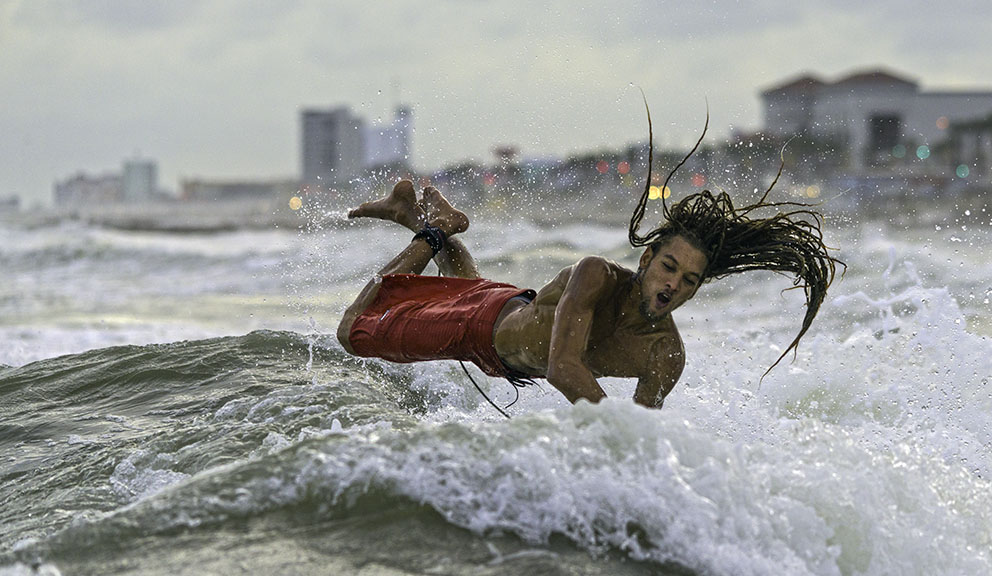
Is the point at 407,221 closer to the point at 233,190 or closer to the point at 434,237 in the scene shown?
the point at 434,237

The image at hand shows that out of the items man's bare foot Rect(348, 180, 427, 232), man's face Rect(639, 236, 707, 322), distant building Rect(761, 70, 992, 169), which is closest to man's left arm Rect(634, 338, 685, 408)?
man's face Rect(639, 236, 707, 322)

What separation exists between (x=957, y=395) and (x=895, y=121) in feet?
314

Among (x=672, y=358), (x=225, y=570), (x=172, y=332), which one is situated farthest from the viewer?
(x=172, y=332)

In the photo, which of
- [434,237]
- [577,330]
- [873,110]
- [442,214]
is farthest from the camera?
[873,110]

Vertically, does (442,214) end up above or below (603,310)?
above

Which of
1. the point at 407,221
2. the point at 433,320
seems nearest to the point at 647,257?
the point at 433,320

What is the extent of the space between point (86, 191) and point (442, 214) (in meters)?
147

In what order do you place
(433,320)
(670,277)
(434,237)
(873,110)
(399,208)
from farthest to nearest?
1. (873,110)
2. (399,208)
3. (434,237)
4. (433,320)
5. (670,277)

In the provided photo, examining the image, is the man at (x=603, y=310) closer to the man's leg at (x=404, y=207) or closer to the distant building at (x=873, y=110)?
the man's leg at (x=404, y=207)

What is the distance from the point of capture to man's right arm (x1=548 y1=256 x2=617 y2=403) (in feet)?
13.8

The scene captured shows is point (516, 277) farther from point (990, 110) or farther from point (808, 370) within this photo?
point (990, 110)

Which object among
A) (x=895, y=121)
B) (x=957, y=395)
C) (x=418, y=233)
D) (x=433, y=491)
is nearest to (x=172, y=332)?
(x=418, y=233)

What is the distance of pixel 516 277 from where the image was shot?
16375 millimetres

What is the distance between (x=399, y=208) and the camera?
631 cm
